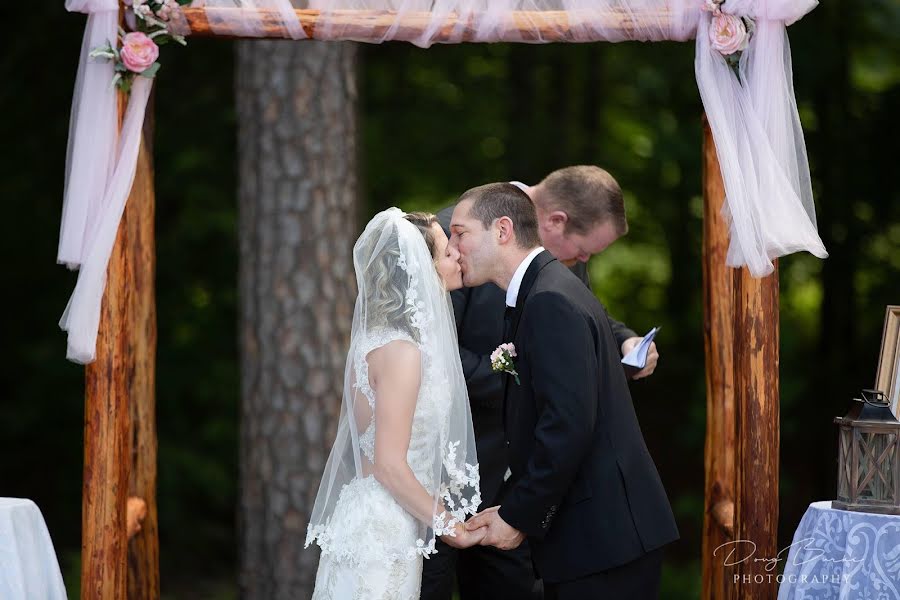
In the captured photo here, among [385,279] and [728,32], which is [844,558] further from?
[728,32]

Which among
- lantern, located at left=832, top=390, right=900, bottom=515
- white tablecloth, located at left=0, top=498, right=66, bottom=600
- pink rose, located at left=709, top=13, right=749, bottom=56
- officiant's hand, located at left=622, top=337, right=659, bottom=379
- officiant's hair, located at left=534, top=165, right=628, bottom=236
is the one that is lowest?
white tablecloth, located at left=0, top=498, right=66, bottom=600

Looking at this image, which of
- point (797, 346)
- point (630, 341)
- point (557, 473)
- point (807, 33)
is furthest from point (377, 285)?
point (797, 346)

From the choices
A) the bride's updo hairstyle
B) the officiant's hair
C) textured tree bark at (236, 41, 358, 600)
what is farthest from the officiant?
textured tree bark at (236, 41, 358, 600)

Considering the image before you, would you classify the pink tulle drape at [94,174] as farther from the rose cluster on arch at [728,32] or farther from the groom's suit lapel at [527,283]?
the rose cluster on arch at [728,32]

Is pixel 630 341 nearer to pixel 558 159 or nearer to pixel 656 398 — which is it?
pixel 558 159

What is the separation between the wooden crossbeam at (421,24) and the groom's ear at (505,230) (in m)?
0.79

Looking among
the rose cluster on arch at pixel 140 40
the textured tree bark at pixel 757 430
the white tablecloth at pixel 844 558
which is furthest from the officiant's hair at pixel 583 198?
the rose cluster on arch at pixel 140 40

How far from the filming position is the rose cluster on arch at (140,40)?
409 centimetres

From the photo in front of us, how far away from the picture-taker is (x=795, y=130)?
4086 millimetres

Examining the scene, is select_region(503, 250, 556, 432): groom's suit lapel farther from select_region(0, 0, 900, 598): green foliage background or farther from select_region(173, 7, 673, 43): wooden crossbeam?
select_region(0, 0, 900, 598): green foliage background

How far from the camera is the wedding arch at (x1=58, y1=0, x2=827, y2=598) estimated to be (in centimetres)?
404

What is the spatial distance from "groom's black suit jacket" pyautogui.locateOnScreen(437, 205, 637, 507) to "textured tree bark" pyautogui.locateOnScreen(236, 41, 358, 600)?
1.81 m

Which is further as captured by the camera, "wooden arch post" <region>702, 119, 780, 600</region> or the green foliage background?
the green foliage background

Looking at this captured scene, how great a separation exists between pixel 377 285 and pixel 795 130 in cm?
164
